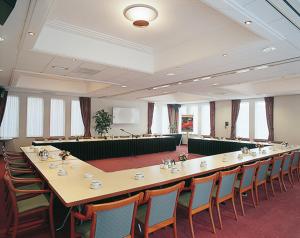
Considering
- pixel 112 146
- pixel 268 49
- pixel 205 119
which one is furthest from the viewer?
pixel 205 119

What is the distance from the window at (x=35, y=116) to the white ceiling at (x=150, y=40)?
4.08 m

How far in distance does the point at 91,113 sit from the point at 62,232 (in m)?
8.64

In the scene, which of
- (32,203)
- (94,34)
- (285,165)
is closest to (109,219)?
(32,203)

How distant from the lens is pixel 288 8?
7.27 ft

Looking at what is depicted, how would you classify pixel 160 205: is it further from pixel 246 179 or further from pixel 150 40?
pixel 150 40

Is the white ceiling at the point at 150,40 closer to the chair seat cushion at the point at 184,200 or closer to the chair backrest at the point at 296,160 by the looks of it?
the chair backrest at the point at 296,160

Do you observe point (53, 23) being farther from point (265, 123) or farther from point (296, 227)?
point (265, 123)

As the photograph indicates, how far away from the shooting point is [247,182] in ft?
11.8

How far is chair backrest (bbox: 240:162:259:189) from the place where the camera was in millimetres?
3425

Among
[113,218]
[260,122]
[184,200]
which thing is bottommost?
[184,200]

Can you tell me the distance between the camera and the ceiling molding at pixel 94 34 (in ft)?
12.0

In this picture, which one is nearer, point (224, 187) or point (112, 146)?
point (224, 187)

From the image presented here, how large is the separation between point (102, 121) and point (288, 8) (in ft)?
30.9

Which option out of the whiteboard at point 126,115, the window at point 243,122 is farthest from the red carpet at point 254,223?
the whiteboard at point 126,115
